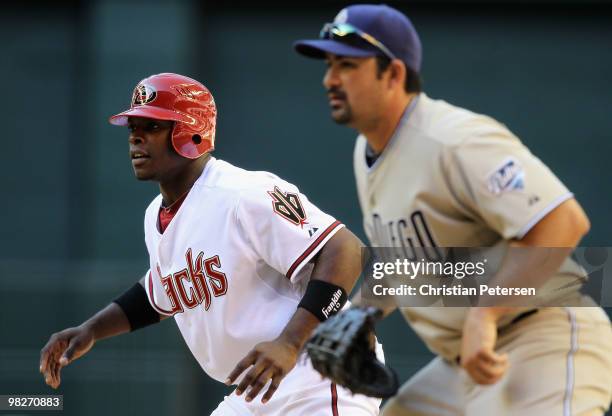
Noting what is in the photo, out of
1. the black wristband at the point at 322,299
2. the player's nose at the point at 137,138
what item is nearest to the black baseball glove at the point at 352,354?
the black wristband at the point at 322,299

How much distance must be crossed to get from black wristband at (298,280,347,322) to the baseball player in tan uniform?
431 mm

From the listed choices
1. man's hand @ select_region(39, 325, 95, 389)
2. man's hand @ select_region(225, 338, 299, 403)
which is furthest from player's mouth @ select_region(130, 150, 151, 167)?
man's hand @ select_region(225, 338, 299, 403)

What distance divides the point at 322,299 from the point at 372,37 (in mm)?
1156

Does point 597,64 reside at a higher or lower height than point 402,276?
lower

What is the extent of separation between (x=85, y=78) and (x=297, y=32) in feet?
7.34

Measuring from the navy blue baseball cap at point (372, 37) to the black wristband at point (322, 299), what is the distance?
1039mm

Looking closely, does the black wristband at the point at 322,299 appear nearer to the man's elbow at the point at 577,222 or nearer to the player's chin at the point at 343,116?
the player's chin at the point at 343,116

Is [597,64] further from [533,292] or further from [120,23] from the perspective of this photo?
[533,292]

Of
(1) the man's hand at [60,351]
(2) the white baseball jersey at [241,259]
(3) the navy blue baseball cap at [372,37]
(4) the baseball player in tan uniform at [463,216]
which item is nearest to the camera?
(4) the baseball player in tan uniform at [463,216]

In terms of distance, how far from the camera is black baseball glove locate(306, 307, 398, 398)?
383 cm

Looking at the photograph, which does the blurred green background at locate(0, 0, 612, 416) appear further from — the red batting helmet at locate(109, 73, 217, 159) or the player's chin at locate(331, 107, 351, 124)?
the player's chin at locate(331, 107, 351, 124)

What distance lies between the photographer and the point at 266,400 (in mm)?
4410

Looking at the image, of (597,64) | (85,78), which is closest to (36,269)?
(85,78)

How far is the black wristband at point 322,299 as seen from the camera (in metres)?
4.58
